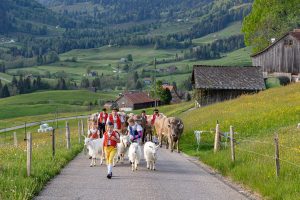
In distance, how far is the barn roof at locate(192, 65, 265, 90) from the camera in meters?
59.8

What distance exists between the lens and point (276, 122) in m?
33.2

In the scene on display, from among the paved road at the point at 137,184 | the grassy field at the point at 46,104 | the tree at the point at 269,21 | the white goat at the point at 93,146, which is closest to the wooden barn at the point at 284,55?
the tree at the point at 269,21

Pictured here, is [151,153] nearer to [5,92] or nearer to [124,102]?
[124,102]

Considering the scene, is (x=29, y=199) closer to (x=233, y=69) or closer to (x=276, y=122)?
(x=276, y=122)

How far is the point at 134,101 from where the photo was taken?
13588 centimetres

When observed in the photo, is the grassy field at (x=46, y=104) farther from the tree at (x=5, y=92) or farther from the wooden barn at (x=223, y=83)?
the wooden barn at (x=223, y=83)

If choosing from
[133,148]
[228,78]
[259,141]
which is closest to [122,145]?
[133,148]

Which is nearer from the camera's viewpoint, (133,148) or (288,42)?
(133,148)

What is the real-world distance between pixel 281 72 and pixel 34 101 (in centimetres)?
10340

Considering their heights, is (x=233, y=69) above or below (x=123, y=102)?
above

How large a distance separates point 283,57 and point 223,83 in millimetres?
11840

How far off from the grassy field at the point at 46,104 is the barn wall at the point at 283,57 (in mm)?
63974

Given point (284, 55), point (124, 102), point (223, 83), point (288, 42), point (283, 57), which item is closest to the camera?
point (223, 83)

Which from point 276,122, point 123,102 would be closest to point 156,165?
point 276,122
